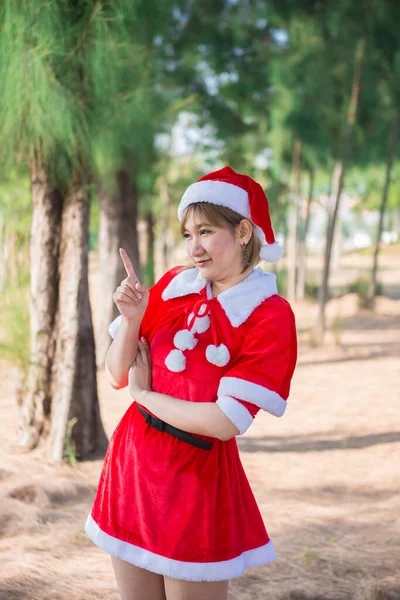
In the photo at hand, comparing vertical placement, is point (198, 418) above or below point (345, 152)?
below

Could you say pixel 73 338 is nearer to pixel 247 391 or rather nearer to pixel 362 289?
pixel 247 391

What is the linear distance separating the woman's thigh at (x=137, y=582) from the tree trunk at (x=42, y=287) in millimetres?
2629

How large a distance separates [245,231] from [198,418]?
0.41 m

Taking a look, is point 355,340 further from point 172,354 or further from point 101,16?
point 172,354

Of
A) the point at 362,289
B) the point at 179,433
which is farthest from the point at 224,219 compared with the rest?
the point at 362,289

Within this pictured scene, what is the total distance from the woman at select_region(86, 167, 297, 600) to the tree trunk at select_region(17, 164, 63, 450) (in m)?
2.57

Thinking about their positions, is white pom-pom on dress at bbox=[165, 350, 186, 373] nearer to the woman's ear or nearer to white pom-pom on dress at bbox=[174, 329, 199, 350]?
white pom-pom on dress at bbox=[174, 329, 199, 350]

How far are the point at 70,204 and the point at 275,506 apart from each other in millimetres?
1962

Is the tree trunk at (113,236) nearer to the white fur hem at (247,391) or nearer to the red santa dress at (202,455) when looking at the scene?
the red santa dress at (202,455)

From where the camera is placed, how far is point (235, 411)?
1.39m

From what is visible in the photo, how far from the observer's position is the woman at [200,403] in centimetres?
143

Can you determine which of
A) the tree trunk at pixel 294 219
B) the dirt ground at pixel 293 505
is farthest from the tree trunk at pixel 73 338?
the tree trunk at pixel 294 219

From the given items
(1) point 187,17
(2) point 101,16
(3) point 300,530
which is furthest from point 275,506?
(1) point 187,17

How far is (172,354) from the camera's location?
1.47m
